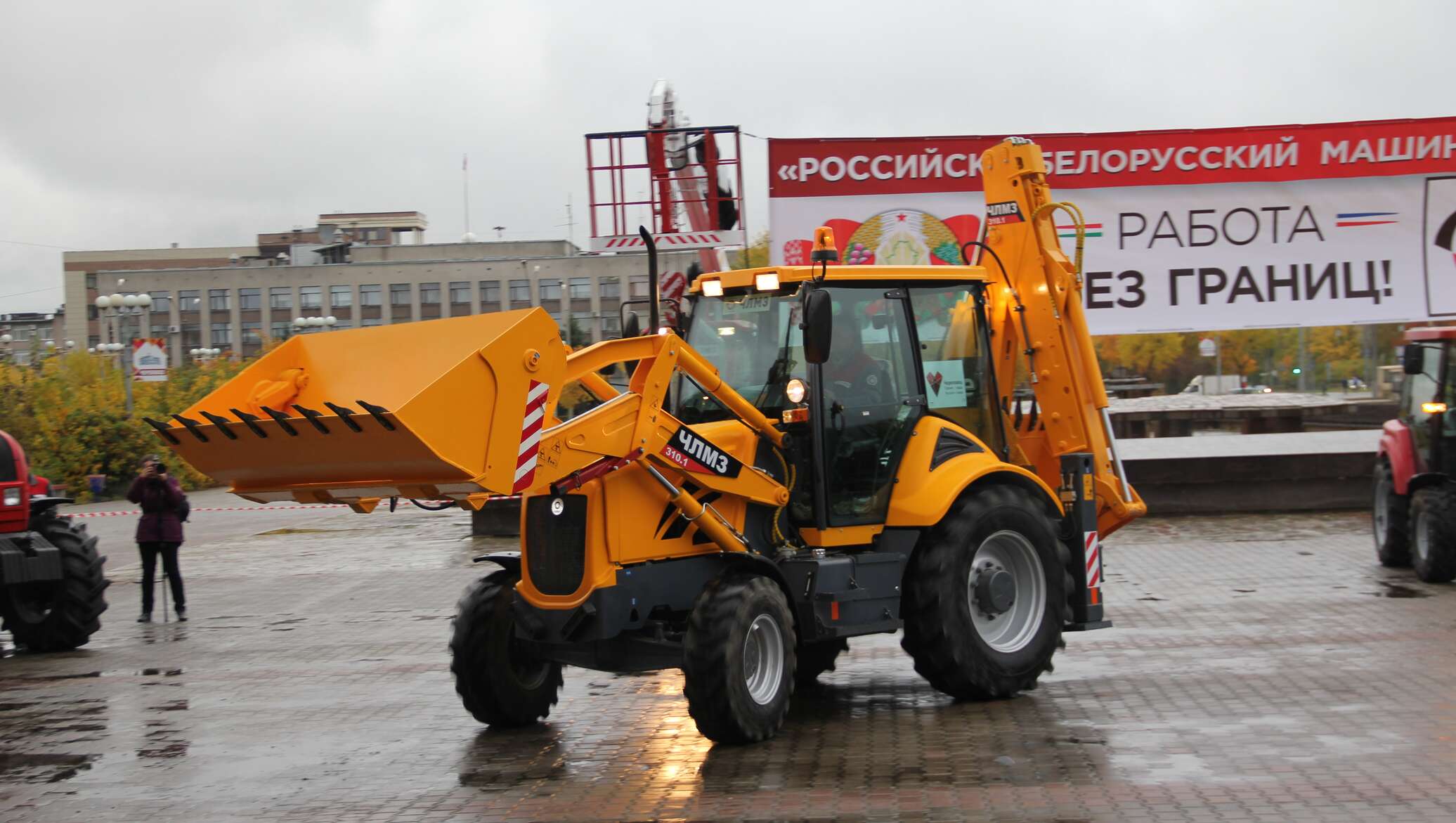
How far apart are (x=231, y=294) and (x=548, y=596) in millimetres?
85453

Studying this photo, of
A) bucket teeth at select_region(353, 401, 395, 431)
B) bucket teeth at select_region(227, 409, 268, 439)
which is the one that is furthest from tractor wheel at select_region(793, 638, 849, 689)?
bucket teeth at select_region(227, 409, 268, 439)

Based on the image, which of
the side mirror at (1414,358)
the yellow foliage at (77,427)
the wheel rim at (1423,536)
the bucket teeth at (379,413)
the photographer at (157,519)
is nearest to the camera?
the bucket teeth at (379,413)

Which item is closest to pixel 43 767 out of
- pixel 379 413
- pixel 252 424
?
pixel 252 424

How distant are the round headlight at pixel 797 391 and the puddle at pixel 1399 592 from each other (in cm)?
711

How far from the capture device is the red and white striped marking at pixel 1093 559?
9492 millimetres

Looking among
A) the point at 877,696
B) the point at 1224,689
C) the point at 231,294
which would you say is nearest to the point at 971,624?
the point at 877,696

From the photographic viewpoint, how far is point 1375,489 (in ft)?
50.1

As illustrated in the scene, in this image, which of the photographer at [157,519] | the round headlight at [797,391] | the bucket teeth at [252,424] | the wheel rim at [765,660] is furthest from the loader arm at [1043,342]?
the photographer at [157,519]

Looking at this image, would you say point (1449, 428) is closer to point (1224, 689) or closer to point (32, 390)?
point (1224, 689)

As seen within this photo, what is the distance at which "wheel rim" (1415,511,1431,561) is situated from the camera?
1334 centimetres

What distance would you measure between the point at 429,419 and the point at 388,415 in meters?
0.21

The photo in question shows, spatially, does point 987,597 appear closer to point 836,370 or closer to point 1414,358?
point 836,370

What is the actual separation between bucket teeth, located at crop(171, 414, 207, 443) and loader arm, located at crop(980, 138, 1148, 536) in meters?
5.21

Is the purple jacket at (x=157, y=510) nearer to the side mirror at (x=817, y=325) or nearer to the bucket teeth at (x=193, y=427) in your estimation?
the bucket teeth at (x=193, y=427)
